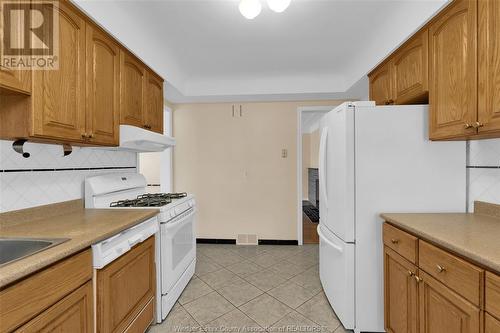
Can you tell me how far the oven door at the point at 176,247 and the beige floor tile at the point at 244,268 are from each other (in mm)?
528

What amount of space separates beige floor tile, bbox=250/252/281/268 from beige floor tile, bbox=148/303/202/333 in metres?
1.15

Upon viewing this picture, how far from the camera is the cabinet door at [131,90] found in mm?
1881

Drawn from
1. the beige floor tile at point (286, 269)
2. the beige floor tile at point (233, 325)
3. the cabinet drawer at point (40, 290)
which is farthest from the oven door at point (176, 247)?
the beige floor tile at point (286, 269)

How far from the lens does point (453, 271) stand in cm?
104

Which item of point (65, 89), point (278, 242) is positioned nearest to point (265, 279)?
point (278, 242)

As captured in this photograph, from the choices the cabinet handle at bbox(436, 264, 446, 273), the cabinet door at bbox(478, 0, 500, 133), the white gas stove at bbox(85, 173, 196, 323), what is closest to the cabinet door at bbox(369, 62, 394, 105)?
the cabinet door at bbox(478, 0, 500, 133)

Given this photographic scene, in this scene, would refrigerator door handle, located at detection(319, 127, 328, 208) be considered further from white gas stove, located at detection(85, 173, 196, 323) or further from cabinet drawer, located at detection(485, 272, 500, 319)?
white gas stove, located at detection(85, 173, 196, 323)

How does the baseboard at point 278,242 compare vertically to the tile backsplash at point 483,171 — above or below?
below

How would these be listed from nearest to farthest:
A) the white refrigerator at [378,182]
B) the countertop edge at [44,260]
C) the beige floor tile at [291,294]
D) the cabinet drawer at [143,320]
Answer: the countertop edge at [44,260]
the cabinet drawer at [143,320]
the white refrigerator at [378,182]
the beige floor tile at [291,294]

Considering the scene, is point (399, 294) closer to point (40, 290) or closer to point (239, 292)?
point (239, 292)

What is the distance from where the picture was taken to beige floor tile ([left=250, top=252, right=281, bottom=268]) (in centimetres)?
287

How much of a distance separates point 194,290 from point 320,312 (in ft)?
3.85

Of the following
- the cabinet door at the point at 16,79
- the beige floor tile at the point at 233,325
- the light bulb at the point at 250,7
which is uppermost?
the light bulb at the point at 250,7

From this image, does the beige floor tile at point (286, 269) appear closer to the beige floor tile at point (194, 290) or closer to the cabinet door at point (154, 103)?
the beige floor tile at point (194, 290)
